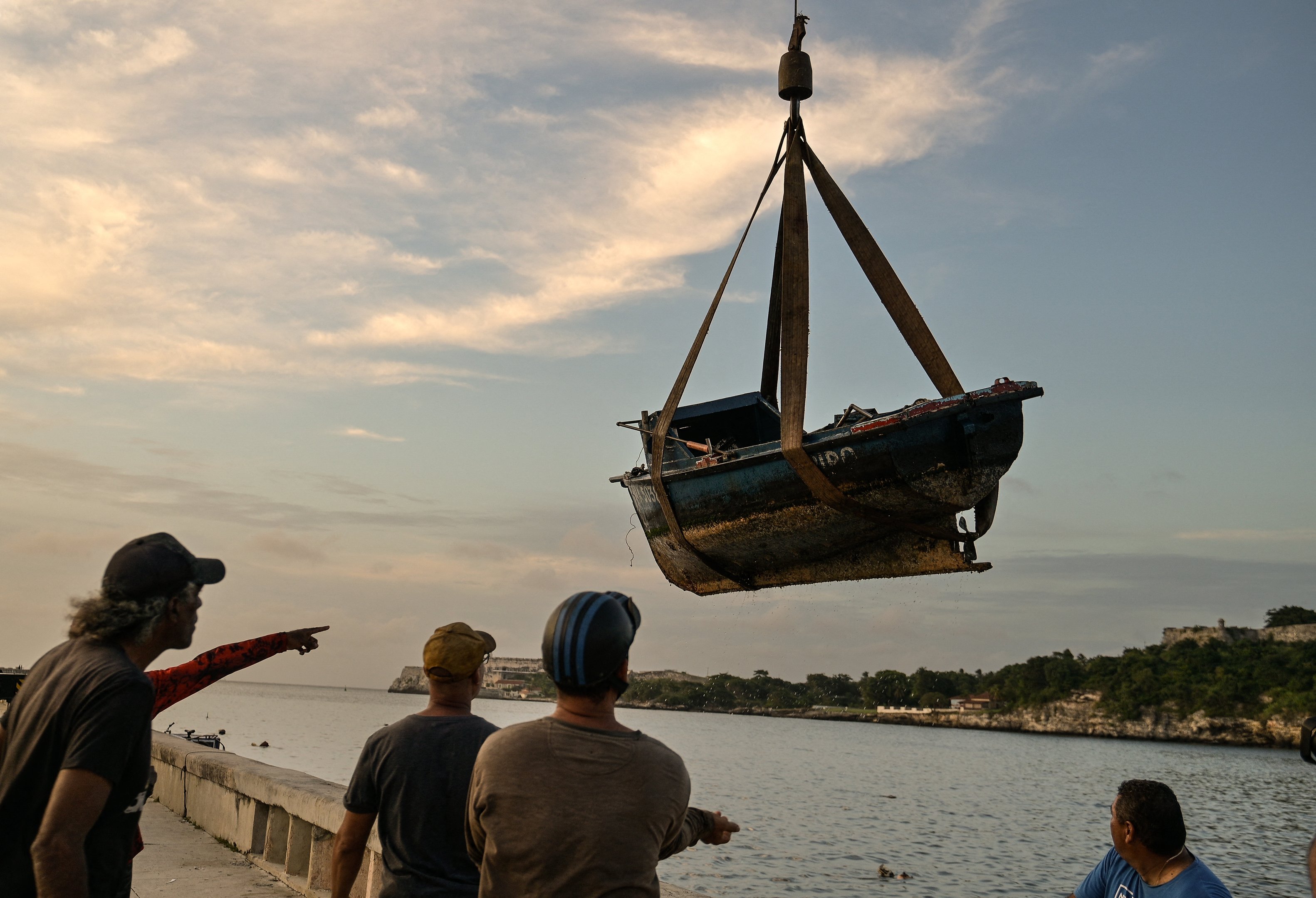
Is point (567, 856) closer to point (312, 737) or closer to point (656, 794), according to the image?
point (656, 794)

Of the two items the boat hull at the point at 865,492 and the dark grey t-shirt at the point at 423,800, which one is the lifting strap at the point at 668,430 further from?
the dark grey t-shirt at the point at 423,800

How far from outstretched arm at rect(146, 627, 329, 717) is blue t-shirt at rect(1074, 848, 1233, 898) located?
3373 mm

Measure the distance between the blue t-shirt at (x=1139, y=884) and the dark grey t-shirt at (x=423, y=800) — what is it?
2.58m

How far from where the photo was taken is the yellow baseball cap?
366 centimetres

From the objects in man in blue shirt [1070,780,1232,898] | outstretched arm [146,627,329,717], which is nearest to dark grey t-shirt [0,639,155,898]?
outstretched arm [146,627,329,717]

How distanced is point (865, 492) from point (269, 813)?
5406 millimetres

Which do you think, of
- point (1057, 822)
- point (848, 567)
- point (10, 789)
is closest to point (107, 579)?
point (10, 789)

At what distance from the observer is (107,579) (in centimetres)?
272

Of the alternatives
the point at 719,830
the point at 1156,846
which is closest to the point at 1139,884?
the point at 1156,846

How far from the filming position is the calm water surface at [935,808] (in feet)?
99.5

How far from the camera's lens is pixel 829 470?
819cm

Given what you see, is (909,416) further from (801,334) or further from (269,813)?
Result: (269,813)

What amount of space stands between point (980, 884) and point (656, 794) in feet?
104

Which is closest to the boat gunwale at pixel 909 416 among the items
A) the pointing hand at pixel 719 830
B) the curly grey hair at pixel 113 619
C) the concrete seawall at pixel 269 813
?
the concrete seawall at pixel 269 813
